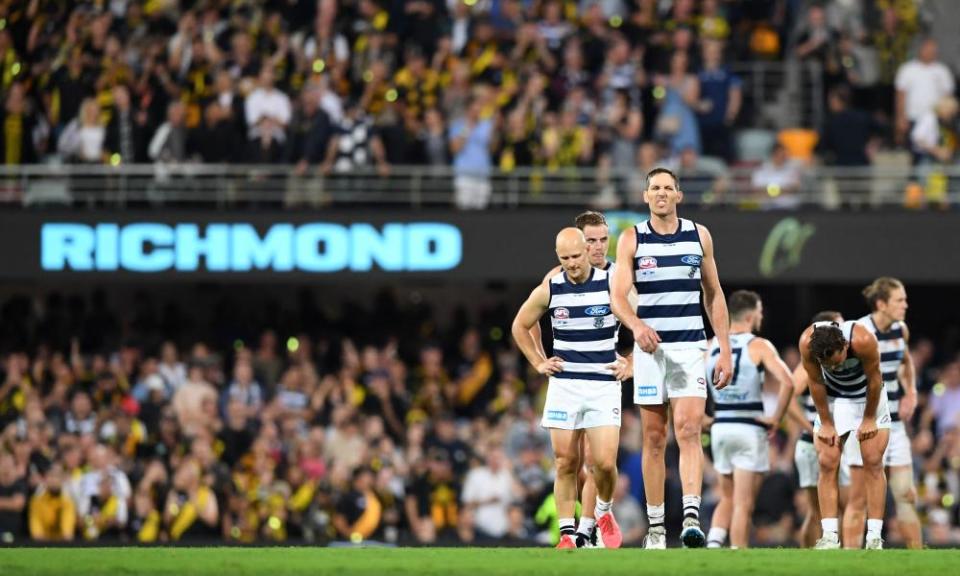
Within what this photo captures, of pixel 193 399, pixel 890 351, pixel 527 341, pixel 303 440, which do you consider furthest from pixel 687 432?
pixel 193 399

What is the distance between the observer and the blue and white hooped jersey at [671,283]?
12.3m

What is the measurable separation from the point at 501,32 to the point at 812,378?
11114 millimetres

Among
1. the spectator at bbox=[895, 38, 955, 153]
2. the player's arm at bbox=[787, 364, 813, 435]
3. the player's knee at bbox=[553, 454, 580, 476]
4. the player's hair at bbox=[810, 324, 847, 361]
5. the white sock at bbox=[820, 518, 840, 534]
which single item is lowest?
the white sock at bbox=[820, 518, 840, 534]

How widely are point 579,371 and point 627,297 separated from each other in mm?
725

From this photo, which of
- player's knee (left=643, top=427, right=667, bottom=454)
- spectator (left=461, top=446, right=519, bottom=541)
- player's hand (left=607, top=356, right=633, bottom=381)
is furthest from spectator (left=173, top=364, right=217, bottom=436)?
player's knee (left=643, top=427, right=667, bottom=454)

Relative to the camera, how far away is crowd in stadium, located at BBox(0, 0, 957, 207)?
72.6ft

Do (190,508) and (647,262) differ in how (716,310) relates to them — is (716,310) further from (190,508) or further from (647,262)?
(190,508)

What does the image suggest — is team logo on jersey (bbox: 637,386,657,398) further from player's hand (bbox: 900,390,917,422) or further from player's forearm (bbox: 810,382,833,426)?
player's hand (bbox: 900,390,917,422)

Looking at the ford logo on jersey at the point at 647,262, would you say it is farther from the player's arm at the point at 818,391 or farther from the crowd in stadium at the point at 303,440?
the crowd in stadium at the point at 303,440

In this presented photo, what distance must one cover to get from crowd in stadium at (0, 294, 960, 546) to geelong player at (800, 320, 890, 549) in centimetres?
573

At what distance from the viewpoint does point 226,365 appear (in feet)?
73.9

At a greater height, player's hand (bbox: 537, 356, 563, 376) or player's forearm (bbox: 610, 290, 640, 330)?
player's forearm (bbox: 610, 290, 640, 330)

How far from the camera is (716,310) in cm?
1227

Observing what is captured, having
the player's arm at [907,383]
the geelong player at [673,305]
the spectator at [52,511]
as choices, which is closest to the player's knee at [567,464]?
the geelong player at [673,305]
